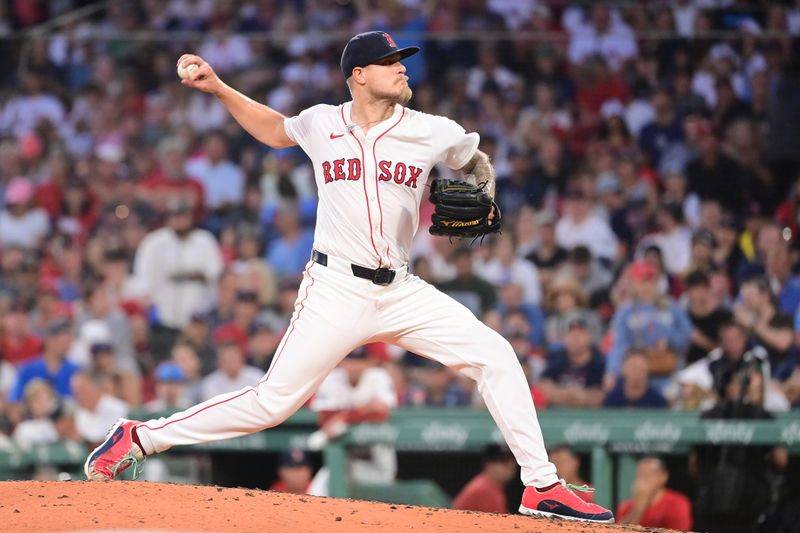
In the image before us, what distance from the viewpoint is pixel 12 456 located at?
666 centimetres

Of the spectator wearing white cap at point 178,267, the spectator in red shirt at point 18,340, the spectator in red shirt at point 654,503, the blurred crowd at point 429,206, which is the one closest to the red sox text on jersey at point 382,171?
the spectator in red shirt at point 654,503

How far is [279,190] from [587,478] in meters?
4.38

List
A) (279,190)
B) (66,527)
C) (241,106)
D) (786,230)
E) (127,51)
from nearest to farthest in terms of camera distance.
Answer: (66,527) → (241,106) → (786,230) → (279,190) → (127,51)

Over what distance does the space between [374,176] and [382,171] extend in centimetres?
3

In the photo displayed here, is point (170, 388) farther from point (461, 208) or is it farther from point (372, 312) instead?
point (461, 208)

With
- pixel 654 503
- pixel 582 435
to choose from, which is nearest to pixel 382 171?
pixel 582 435

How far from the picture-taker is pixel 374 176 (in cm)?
422

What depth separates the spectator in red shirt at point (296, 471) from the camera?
6367 mm

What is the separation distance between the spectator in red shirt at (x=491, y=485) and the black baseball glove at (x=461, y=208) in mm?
2159

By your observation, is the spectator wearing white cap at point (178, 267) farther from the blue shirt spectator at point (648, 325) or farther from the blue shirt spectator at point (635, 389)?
the blue shirt spectator at point (635, 389)

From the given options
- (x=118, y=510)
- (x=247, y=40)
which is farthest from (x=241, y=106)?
(x=247, y=40)

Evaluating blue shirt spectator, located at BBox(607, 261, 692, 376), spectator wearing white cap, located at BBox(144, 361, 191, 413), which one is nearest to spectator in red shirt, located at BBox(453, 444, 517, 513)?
blue shirt spectator, located at BBox(607, 261, 692, 376)

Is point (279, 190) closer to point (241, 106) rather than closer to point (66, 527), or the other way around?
point (241, 106)

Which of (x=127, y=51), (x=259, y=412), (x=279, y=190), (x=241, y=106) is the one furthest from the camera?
(x=127, y=51)
